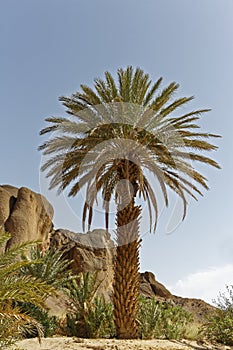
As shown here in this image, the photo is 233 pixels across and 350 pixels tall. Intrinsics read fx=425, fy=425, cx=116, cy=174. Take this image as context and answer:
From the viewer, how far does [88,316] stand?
48.3ft

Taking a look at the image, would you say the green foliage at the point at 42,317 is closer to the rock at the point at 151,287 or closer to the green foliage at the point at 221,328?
the green foliage at the point at 221,328

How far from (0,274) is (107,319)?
737 centimetres

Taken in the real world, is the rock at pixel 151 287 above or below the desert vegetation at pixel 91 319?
above

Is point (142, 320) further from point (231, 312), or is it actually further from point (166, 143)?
point (166, 143)

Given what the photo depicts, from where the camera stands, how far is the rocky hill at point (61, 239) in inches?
1064

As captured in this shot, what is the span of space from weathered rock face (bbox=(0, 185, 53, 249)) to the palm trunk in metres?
12.7

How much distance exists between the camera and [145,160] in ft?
50.2

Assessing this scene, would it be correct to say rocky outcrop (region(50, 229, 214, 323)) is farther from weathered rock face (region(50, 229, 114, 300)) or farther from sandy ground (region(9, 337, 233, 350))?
sandy ground (region(9, 337, 233, 350))

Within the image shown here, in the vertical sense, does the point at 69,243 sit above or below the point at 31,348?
above

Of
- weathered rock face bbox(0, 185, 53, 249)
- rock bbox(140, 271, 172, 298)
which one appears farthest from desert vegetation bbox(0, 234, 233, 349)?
rock bbox(140, 271, 172, 298)

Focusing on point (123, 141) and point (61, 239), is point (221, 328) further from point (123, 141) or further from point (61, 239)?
point (61, 239)

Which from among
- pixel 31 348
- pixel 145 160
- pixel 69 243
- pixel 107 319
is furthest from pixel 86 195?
pixel 69 243

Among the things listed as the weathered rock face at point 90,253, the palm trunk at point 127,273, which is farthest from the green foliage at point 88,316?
the weathered rock face at point 90,253

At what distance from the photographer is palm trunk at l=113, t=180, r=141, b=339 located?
46.3 feet
